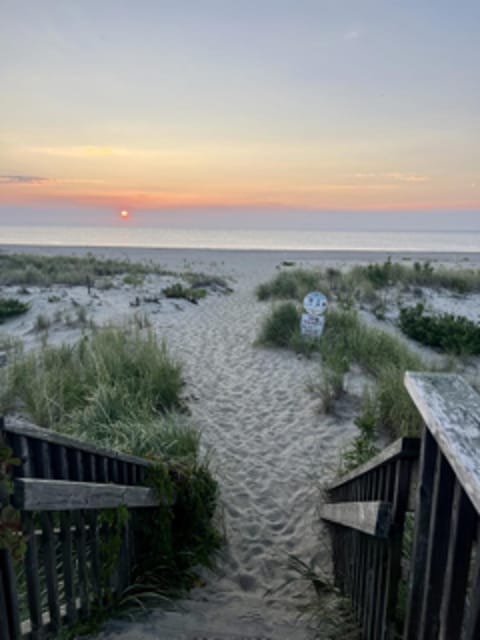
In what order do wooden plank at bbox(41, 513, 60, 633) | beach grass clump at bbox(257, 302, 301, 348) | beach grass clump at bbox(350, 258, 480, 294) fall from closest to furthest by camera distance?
wooden plank at bbox(41, 513, 60, 633) → beach grass clump at bbox(257, 302, 301, 348) → beach grass clump at bbox(350, 258, 480, 294)

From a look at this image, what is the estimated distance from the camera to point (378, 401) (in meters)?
5.93

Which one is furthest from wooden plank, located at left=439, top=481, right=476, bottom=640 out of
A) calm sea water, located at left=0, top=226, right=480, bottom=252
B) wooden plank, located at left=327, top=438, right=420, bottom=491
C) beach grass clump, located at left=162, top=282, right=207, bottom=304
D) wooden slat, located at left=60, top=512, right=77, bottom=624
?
calm sea water, located at left=0, top=226, right=480, bottom=252

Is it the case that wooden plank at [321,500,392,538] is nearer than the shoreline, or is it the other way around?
wooden plank at [321,500,392,538]

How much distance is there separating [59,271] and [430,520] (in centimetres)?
1979

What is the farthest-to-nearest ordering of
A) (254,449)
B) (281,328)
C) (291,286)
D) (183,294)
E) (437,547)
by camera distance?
(291,286) < (183,294) < (281,328) < (254,449) < (437,547)

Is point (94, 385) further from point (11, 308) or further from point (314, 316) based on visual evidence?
point (11, 308)

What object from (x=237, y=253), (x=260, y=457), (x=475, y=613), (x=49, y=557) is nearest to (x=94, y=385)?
(x=260, y=457)

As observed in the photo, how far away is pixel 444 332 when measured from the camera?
999cm

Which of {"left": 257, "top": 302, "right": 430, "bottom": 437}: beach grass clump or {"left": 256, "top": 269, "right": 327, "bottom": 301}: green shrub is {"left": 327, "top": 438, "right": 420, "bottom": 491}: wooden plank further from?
{"left": 256, "top": 269, "right": 327, "bottom": 301}: green shrub

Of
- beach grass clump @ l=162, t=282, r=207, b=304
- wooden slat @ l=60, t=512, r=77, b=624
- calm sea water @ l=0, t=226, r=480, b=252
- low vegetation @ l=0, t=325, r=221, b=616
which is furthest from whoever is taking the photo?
calm sea water @ l=0, t=226, r=480, b=252

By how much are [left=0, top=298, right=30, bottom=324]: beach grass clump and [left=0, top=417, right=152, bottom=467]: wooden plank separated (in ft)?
31.2

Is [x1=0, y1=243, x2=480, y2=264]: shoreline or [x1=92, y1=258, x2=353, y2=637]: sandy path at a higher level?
[x1=0, y1=243, x2=480, y2=264]: shoreline

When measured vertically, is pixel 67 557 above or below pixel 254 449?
above

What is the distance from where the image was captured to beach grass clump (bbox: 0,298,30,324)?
A: 441 inches
